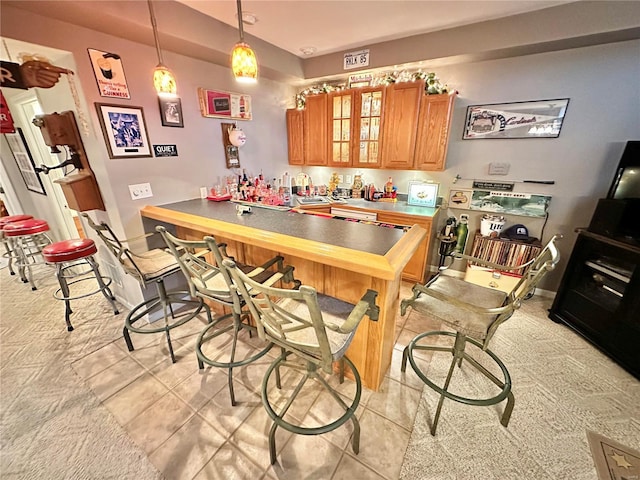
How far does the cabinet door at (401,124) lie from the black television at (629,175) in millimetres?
1681

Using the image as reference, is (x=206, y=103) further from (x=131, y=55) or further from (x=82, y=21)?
(x=82, y=21)

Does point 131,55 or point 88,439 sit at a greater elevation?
point 131,55

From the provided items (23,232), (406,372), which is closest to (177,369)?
(406,372)

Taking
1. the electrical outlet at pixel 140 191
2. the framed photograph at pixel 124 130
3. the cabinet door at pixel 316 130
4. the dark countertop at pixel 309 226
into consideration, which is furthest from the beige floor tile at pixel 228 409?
the cabinet door at pixel 316 130

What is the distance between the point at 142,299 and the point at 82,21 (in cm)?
218

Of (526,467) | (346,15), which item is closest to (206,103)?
(346,15)

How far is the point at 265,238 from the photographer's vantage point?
5.08 ft

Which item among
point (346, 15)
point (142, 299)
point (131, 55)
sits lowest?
point (142, 299)

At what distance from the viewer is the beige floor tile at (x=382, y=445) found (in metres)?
1.31

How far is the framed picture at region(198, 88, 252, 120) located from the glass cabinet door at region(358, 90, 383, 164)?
1.40 metres

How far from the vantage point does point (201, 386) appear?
177cm

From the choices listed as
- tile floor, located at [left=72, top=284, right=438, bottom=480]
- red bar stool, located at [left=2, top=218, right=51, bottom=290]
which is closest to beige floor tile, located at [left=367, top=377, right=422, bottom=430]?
tile floor, located at [left=72, top=284, right=438, bottom=480]

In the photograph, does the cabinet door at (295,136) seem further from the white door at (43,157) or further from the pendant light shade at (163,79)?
the white door at (43,157)

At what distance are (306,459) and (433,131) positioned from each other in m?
3.07
